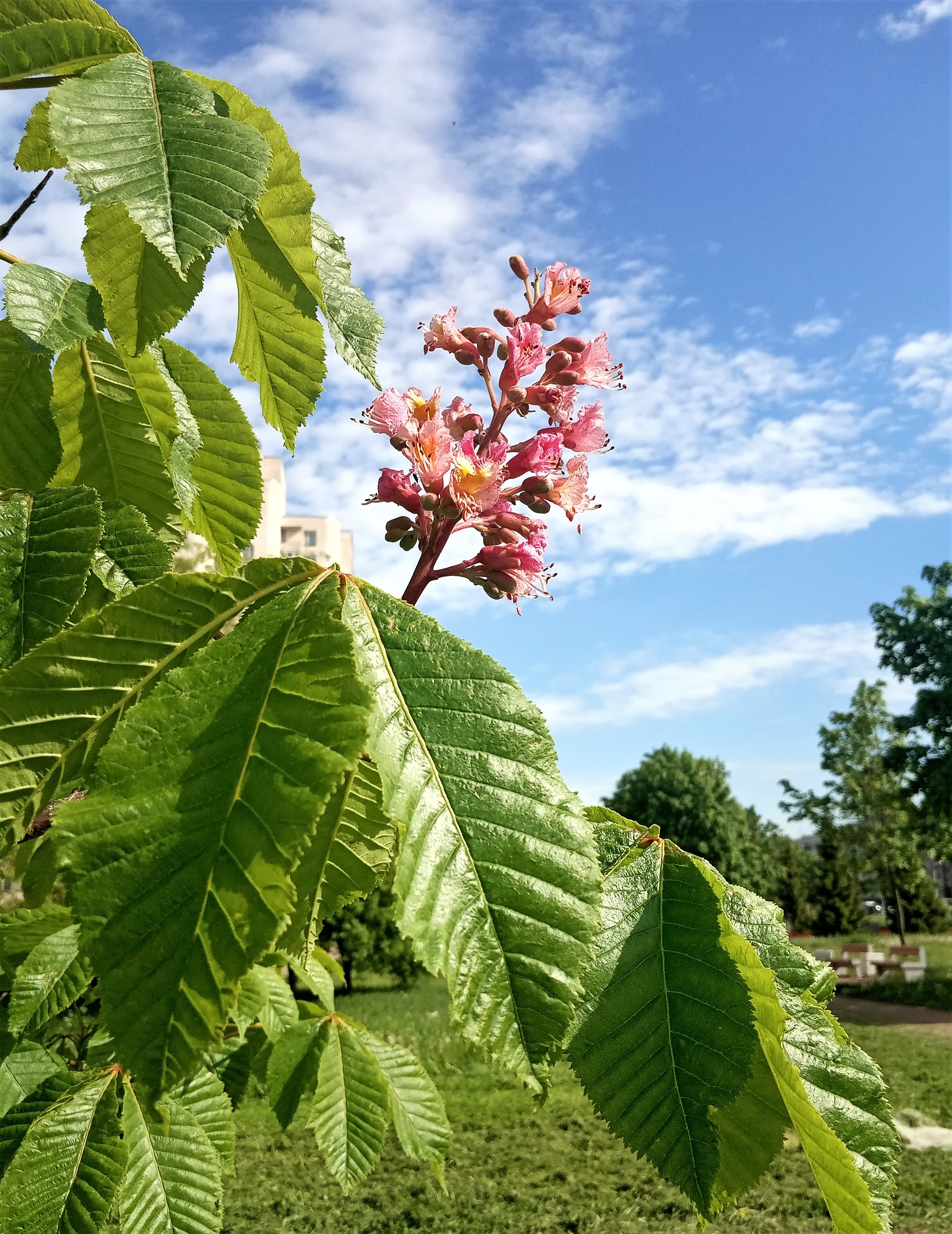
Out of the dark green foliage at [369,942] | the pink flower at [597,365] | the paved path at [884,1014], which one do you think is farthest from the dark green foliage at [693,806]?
the pink flower at [597,365]

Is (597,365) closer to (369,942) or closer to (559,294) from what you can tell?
(559,294)

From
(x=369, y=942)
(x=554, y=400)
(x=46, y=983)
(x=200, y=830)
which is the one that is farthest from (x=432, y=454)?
(x=369, y=942)

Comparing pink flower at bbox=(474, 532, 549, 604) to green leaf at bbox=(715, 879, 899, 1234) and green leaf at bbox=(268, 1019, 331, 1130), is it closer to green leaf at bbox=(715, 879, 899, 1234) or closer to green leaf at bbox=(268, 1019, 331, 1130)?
green leaf at bbox=(715, 879, 899, 1234)

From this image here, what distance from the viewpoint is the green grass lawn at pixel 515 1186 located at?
570 centimetres

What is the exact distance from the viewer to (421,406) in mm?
1170

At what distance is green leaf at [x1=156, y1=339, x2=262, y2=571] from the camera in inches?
50.5

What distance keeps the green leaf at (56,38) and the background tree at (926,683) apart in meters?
22.4

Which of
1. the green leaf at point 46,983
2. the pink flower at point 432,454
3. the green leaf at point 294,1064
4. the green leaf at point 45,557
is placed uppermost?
the pink flower at point 432,454

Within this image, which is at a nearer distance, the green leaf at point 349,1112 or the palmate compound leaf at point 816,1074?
the palmate compound leaf at point 816,1074

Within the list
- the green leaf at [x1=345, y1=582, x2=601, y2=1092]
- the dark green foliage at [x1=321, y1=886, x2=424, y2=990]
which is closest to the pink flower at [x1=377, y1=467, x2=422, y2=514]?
the green leaf at [x1=345, y1=582, x2=601, y2=1092]

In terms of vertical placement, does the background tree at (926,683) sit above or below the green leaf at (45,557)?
above

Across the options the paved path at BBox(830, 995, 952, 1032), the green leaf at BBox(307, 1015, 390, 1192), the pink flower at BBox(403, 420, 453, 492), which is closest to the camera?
the pink flower at BBox(403, 420, 453, 492)

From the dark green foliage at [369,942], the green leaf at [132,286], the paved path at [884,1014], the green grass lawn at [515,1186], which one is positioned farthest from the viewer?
the paved path at [884,1014]

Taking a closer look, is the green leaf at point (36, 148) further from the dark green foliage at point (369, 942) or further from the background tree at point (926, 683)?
the background tree at point (926, 683)
